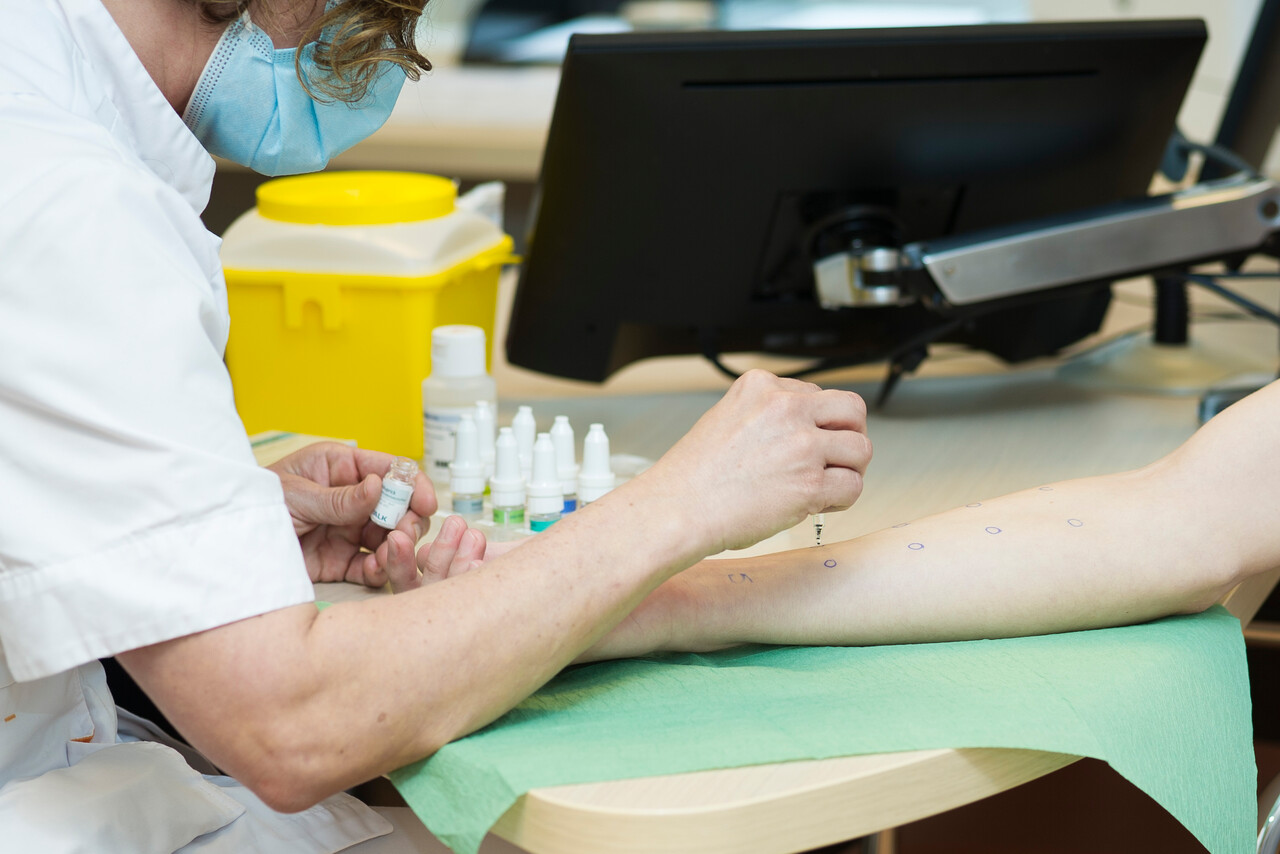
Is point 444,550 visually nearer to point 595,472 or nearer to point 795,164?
point 595,472

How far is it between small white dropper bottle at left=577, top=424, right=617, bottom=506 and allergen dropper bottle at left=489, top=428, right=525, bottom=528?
0.05m

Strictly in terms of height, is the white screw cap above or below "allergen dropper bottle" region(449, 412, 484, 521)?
above

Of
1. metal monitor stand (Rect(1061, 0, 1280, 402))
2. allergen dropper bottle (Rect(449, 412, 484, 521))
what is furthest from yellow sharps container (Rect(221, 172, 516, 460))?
metal monitor stand (Rect(1061, 0, 1280, 402))

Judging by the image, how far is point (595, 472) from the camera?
3.25 feet

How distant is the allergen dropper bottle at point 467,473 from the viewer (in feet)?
3.33

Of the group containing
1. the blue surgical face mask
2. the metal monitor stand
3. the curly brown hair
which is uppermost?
the curly brown hair

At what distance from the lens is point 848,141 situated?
1.17 m

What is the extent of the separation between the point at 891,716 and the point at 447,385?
589mm

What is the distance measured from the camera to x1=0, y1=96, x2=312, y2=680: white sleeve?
0.56 meters

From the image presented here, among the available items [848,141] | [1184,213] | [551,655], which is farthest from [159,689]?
[1184,213]

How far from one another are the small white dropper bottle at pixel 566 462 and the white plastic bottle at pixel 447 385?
120 millimetres

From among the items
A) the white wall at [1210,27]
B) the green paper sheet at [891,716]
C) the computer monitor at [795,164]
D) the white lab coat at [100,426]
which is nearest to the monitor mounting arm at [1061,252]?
the computer monitor at [795,164]

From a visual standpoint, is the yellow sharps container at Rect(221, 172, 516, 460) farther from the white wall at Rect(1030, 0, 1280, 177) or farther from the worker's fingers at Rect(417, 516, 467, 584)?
the white wall at Rect(1030, 0, 1280, 177)

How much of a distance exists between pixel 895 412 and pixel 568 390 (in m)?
0.38
